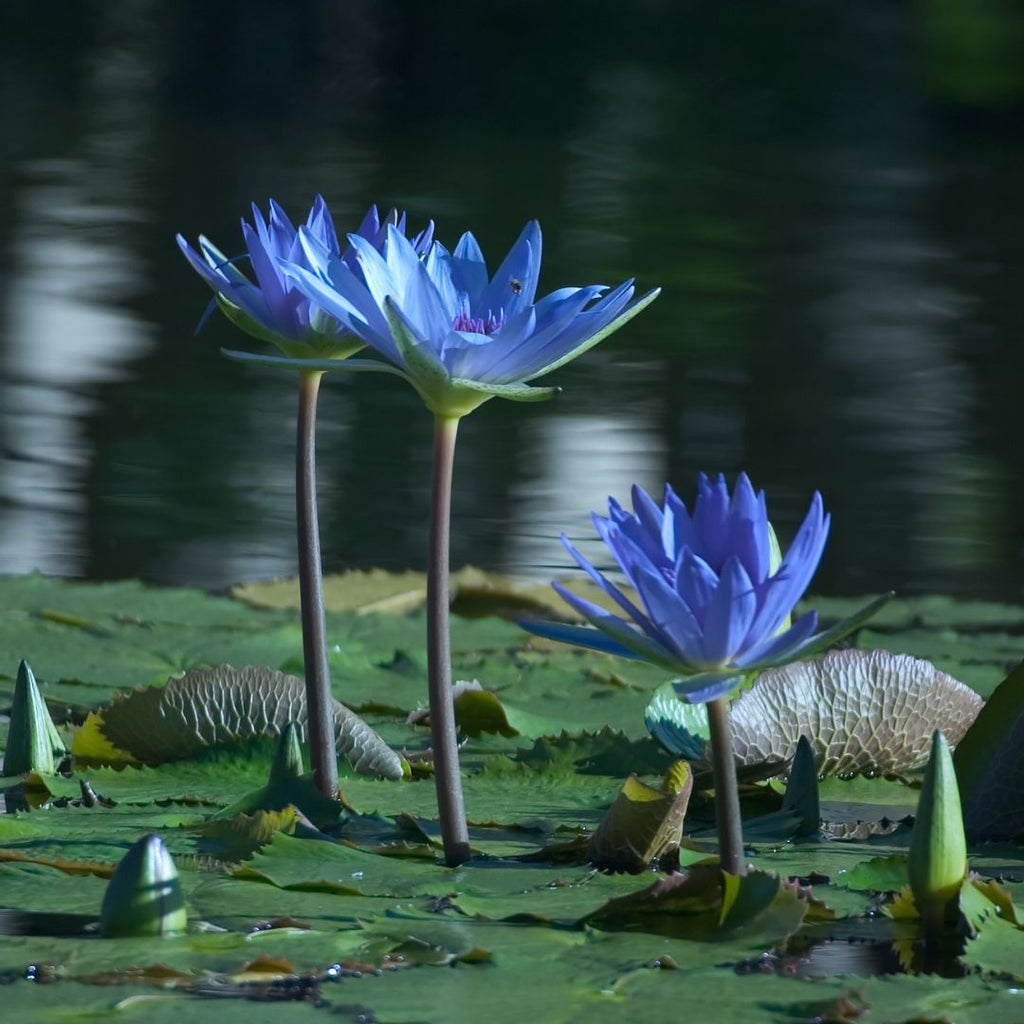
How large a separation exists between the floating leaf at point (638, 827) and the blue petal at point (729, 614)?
169mm

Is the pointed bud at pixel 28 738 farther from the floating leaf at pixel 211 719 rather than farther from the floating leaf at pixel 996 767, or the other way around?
the floating leaf at pixel 996 767

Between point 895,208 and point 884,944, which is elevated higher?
point 895,208

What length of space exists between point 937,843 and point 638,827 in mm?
182

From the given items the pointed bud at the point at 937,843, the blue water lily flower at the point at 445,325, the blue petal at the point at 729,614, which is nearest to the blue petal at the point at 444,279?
the blue water lily flower at the point at 445,325

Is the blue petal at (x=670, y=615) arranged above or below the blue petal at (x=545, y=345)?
below

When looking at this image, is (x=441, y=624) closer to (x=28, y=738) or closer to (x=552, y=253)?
(x=28, y=738)

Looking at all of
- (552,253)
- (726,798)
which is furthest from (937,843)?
(552,253)

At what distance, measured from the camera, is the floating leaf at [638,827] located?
101 cm

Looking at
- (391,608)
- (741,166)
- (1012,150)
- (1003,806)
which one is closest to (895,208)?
(741,166)

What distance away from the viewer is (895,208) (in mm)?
8406

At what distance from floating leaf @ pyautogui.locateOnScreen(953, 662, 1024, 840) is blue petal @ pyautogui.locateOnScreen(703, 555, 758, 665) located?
0.35 m

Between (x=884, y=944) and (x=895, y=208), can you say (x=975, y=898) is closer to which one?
(x=884, y=944)

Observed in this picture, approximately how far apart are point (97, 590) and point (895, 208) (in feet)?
22.1

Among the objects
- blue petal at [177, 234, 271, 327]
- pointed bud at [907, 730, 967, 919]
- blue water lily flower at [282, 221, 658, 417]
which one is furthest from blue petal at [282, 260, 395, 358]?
pointed bud at [907, 730, 967, 919]
